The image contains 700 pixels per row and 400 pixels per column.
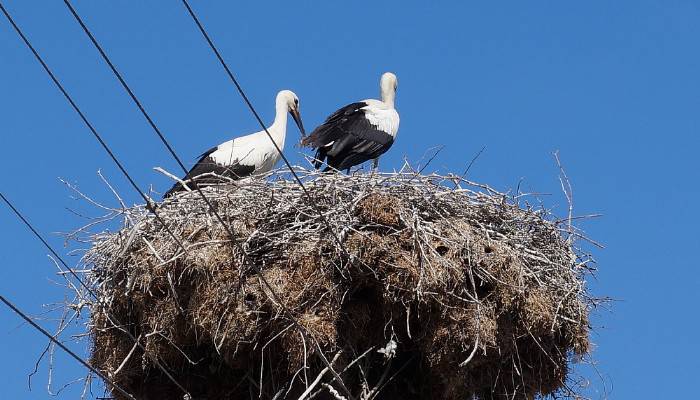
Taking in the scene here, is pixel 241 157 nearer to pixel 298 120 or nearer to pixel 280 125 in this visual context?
pixel 280 125

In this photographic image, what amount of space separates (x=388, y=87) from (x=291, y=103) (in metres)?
0.94

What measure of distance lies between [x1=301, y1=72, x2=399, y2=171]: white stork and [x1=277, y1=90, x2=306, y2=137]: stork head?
0.85 m

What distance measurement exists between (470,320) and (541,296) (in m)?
0.56

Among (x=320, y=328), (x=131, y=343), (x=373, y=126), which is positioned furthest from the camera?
(x=373, y=126)

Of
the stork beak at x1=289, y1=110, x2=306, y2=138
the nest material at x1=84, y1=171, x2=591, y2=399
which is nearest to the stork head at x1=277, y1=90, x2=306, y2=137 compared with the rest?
the stork beak at x1=289, y1=110, x2=306, y2=138

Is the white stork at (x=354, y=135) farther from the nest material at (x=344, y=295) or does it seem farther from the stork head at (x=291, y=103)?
the nest material at (x=344, y=295)

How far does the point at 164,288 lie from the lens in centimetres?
887

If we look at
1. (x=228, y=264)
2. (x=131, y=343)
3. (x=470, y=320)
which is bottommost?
(x=131, y=343)

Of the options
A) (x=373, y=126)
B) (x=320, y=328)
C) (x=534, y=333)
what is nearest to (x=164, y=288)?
(x=320, y=328)

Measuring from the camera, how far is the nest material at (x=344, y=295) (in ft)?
28.2

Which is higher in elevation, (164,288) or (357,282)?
(357,282)

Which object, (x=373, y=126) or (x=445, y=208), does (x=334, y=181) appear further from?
(x=373, y=126)

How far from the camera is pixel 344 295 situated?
8.70m

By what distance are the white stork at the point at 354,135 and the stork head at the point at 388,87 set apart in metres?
0.59
